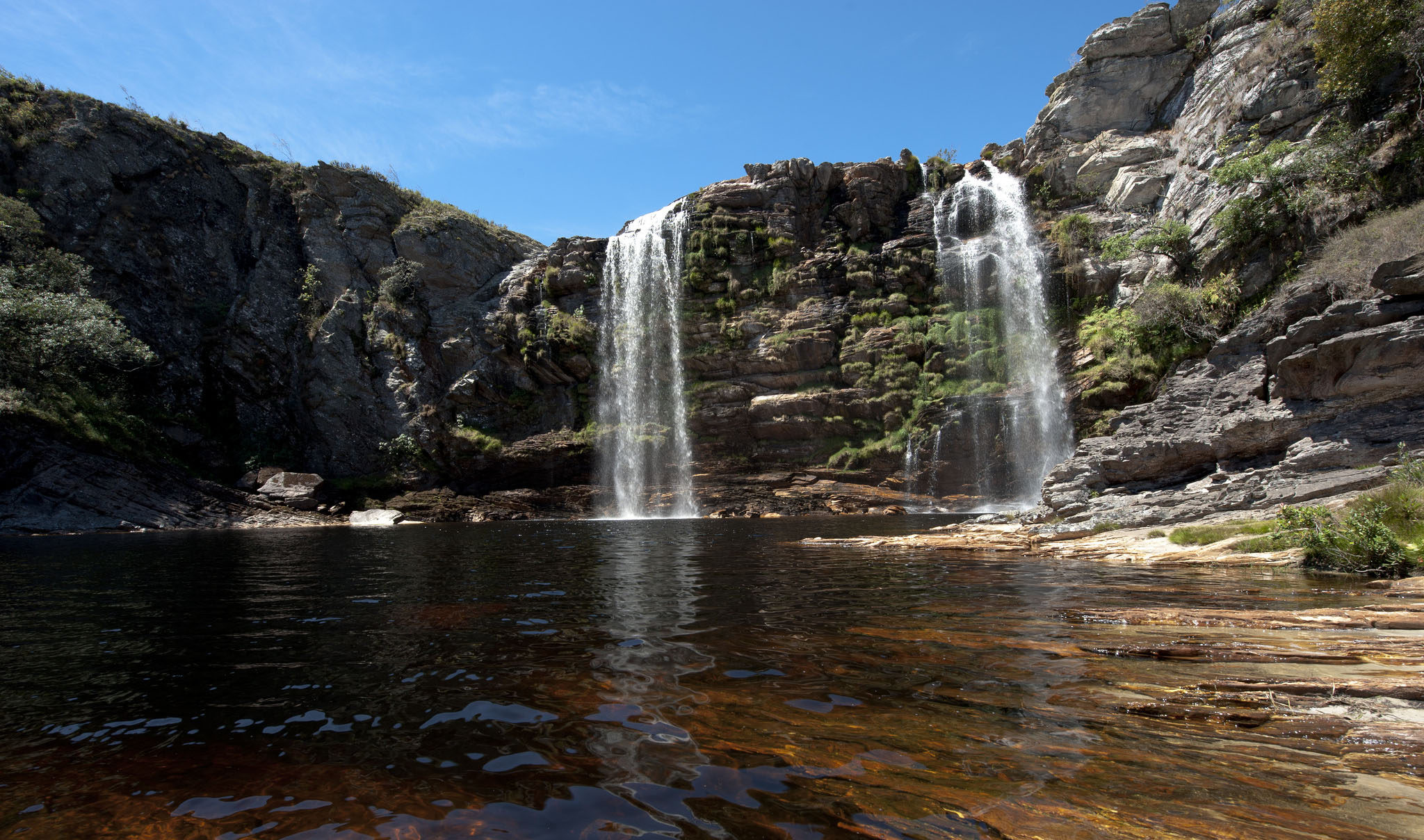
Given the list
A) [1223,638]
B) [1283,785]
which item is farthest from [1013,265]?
[1283,785]

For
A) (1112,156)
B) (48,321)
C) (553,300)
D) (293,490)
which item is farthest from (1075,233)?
(48,321)

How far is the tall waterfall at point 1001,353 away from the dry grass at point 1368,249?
566 inches

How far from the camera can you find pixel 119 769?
388cm

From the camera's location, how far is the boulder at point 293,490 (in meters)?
33.9

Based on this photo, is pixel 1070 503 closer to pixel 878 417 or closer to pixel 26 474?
pixel 878 417

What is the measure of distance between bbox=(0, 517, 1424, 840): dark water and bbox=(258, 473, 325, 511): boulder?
27.2 m

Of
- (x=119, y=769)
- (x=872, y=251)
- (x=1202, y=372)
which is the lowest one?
(x=119, y=769)

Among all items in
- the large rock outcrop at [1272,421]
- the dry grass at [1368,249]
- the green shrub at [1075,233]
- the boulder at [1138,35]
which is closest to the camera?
the large rock outcrop at [1272,421]

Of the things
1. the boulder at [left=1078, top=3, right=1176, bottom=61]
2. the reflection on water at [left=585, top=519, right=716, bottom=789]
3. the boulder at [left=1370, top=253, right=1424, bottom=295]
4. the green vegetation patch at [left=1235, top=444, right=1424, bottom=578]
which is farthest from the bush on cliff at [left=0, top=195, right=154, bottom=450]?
the boulder at [left=1078, top=3, right=1176, bottom=61]

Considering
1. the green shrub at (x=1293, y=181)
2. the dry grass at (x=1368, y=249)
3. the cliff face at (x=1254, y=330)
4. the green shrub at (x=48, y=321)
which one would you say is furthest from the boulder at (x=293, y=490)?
the green shrub at (x=1293, y=181)

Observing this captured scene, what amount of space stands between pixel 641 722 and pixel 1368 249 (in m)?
19.5

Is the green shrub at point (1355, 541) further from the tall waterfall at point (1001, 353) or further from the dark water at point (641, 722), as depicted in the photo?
the tall waterfall at point (1001, 353)

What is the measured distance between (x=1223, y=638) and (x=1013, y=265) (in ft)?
107

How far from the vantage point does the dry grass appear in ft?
43.3
